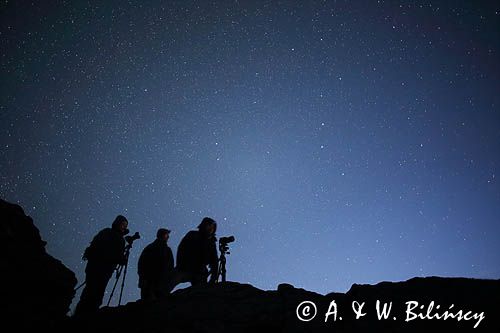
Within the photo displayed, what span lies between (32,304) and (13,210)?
8.23 ft

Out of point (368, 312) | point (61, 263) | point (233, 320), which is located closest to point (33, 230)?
point (61, 263)

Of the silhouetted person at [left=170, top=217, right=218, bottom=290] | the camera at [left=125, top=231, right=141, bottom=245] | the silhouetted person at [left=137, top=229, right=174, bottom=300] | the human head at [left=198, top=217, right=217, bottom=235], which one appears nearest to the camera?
the silhouetted person at [left=170, top=217, right=218, bottom=290]

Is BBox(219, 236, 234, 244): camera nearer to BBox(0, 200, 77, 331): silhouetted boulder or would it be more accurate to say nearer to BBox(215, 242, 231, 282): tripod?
BBox(215, 242, 231, 282): tripod

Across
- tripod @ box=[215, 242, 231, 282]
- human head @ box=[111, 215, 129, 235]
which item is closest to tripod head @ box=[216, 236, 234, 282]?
tripod @ box=[215, 242, 231, 282]

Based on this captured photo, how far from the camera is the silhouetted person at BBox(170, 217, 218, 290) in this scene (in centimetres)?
650

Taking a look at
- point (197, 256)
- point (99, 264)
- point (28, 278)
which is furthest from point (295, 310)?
point (28, 278)

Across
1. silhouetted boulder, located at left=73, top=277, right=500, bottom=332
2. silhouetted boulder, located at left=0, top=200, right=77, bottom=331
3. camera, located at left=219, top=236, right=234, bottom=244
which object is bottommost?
silhouetted boulder, located at left=73, top=277, right=500, bottom=332

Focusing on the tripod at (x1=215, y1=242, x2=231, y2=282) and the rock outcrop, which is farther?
the tripod at (x1=215, y1=242, x2=231, y2=282)

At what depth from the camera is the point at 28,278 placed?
555 centimetres

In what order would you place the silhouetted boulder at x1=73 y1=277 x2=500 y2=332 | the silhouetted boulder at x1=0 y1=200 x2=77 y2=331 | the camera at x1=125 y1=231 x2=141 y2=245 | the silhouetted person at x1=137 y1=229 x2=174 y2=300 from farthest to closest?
the camera at x1=125 y1=231 x2=141 y2=245 → the silhouetted person at x1=137 y1=229 x2=174 y2=300 → the silhouetted boulder at x1=0 y1=200 x2=77 y2=331 → the silhouetted boulder at x1=73 y1=277 x2=500 y2=332

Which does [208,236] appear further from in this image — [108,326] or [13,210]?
[13,210]

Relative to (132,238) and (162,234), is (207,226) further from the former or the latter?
(132,238)

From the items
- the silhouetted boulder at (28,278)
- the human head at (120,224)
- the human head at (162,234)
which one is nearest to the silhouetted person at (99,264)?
the human head at (120,224)

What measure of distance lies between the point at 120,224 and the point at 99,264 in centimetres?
99
